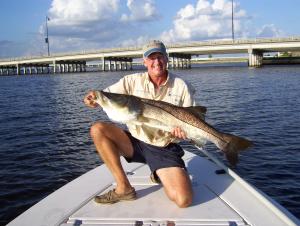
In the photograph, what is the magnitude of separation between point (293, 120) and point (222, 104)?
22.2 ft

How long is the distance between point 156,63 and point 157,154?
1382mm

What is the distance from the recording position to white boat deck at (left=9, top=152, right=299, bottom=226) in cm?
488

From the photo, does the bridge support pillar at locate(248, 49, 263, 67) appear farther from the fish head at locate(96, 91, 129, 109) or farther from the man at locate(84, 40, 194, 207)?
the fish head at locate(96, 91, 129, 109)

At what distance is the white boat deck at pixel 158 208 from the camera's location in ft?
16.0

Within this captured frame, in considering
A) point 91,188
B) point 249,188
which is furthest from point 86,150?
point 249,188

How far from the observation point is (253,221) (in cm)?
481

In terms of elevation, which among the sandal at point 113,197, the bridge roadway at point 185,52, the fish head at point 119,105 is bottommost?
the sandal at point 113,197

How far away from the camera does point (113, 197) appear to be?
5609 mm

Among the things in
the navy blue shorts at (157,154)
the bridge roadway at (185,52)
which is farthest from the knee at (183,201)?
the bridge roadway at (185,52)

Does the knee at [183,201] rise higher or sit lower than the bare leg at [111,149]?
lower

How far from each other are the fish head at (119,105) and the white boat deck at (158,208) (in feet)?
4.14

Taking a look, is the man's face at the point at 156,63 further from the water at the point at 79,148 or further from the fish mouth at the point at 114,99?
the water at the point at 79,148

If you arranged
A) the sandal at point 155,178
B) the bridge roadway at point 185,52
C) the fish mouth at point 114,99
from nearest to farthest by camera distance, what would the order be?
the fish mouth at point 114,99
the sandal at point 155,178
the bridge roadway at point 185,52

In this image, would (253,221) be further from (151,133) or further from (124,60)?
(124,60)
